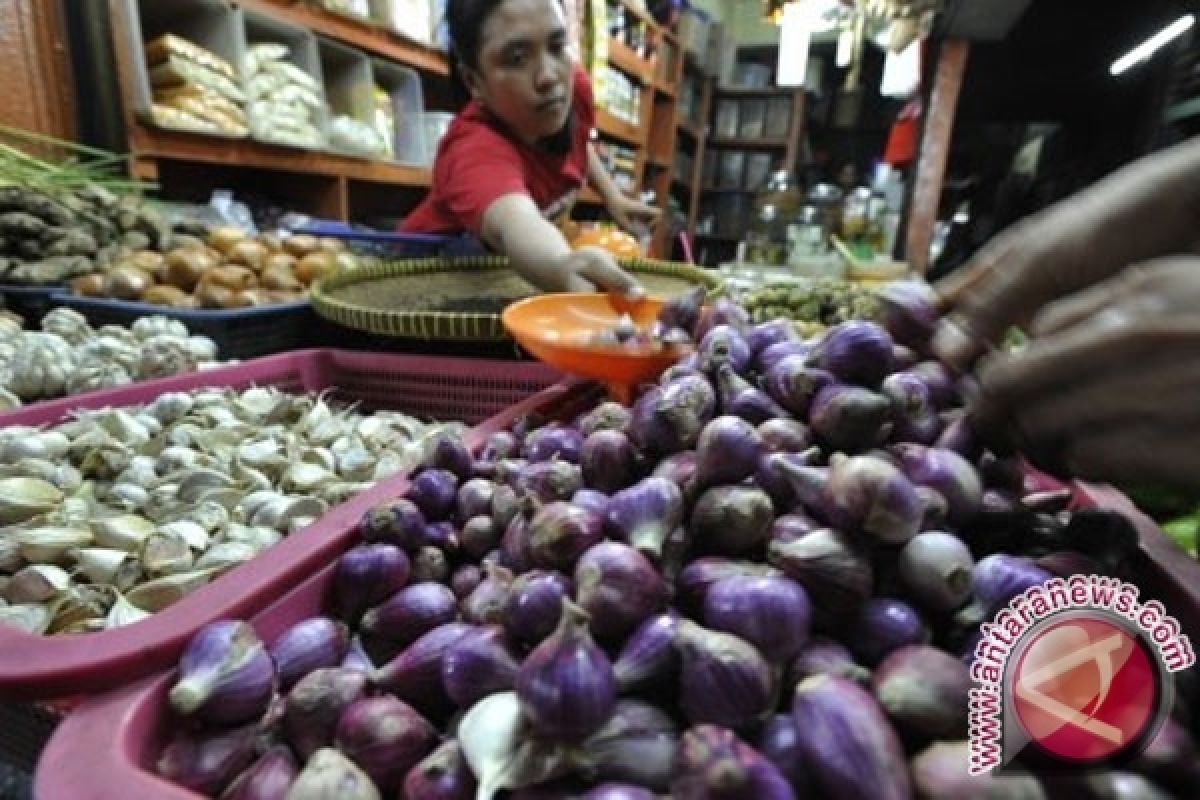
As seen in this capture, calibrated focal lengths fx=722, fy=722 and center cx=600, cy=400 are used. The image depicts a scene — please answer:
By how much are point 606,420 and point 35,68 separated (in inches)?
67.2

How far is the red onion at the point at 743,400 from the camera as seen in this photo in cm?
48

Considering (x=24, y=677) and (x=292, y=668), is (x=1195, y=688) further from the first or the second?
(x=24, y=677)

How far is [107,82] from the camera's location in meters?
1.58

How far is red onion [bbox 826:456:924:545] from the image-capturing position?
336 mm

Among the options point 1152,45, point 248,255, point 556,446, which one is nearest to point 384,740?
point 556,446

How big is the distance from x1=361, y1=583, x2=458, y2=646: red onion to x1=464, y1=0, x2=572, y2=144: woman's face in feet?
4.00

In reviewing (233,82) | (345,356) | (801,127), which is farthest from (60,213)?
(801,127)

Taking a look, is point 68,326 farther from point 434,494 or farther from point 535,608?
point 535,608

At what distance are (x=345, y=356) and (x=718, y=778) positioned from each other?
2.78ft

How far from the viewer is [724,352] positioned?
55cm

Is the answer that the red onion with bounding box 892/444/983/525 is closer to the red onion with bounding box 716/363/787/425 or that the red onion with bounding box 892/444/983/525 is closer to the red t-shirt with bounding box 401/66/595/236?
the red onion with bounding box 716/363/787/425

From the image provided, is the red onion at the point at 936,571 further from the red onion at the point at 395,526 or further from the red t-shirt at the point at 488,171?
the red t-shirt at the point at 488,171

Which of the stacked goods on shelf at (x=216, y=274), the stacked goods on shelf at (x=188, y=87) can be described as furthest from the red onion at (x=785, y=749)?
the stacked goods on shelf at (x=188, y=87)

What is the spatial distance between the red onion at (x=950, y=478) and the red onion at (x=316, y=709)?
1.02 feet
